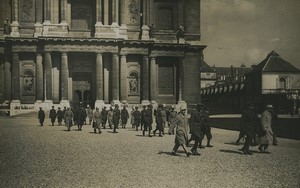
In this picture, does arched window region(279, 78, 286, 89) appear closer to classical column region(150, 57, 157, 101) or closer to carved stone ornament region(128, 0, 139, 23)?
classical column region(150, 57, 157, 101)

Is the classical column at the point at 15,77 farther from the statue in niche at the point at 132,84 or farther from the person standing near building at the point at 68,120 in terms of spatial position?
the person standing near building at the point at 68,120

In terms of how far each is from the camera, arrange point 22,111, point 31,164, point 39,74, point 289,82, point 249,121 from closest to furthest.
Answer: point 31,164 < point 249,121 < point 22,111 < point 39,74 < point 289,82

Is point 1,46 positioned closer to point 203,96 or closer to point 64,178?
point 64,178

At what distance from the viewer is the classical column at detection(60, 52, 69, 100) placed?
38.7m

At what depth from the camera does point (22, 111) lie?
3669 cm

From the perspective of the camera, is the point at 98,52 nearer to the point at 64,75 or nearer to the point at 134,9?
the point at 64,75

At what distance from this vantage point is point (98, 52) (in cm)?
3922

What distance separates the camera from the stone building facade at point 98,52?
128ft

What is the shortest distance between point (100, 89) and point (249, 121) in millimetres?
27255

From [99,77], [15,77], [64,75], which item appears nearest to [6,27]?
[15,77]

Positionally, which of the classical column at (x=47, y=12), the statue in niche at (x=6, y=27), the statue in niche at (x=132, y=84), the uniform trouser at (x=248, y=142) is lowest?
the uniform trouser at (x=248, y=142)

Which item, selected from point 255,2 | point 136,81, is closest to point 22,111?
point 136,81

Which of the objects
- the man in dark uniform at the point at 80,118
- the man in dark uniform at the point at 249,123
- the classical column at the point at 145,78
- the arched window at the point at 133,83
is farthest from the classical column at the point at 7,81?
the man in dark uniform at the point at 249,123

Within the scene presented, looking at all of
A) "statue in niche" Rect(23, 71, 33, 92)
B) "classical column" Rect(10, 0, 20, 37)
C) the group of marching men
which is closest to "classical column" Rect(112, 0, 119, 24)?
"classical column" Rect(10, 0, 20, 37)
